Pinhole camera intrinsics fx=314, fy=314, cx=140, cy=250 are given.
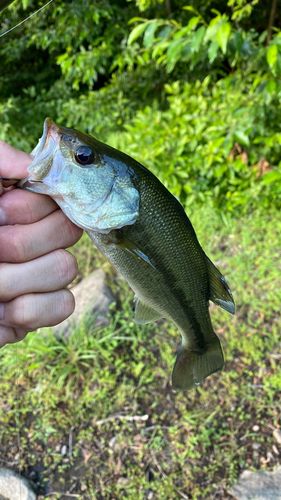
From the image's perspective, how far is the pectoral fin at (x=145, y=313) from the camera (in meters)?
1.38

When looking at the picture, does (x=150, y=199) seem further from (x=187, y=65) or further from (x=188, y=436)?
(x=187, y=65)

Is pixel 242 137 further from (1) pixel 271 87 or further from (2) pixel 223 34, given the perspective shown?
(2) pixel 223 34

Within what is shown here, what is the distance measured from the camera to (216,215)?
12.1ft

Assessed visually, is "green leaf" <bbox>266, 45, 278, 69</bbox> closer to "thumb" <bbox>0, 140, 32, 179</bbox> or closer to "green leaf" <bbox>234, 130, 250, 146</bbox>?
"green leaf" <bbox>234, 130, 250, 146</bbox>

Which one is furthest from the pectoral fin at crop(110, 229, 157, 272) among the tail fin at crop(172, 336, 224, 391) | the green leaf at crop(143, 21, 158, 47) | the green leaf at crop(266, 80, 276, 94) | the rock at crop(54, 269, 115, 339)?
the green leaf at crop(266, 80, 276, 94)

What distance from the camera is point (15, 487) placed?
1976 millimetres

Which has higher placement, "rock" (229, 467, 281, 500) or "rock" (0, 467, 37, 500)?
"rock" (0, 467, 37, 500)

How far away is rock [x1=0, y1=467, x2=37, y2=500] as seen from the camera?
1960 millimetres

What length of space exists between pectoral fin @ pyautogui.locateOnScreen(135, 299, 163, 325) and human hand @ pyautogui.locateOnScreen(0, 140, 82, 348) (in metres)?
0.33

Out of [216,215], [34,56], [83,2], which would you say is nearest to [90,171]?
[216,215]

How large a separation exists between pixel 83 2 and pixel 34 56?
10.4 ft

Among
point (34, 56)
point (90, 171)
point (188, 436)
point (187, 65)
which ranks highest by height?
point (34, 56)

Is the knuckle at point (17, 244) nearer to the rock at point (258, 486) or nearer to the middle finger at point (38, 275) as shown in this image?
the middle finger at point (38, 275)

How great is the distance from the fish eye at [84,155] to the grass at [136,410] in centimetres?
167
